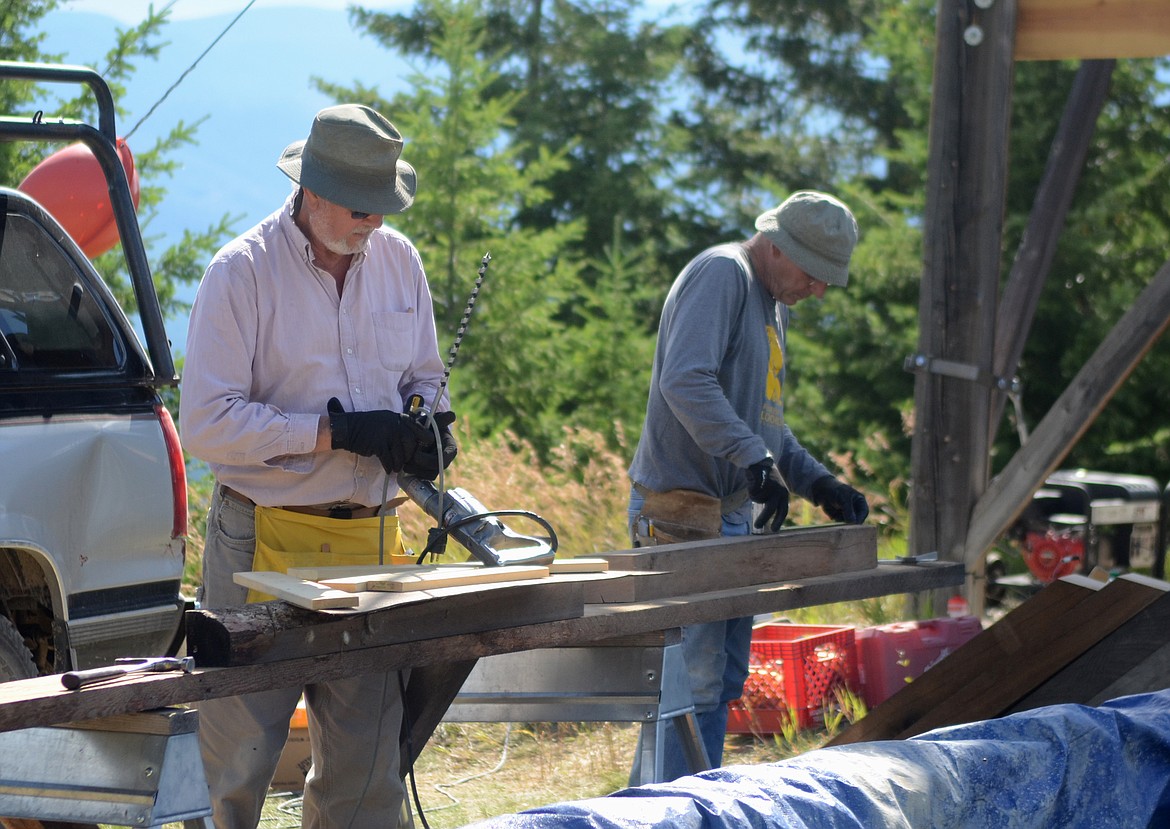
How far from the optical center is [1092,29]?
18.4 feet

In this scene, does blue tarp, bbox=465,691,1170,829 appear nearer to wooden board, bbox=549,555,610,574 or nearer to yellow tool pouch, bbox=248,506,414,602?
wooden board, bbox=549,555,610,574

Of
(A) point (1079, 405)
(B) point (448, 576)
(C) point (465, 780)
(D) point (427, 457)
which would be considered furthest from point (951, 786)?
(A) point (1079, 405)

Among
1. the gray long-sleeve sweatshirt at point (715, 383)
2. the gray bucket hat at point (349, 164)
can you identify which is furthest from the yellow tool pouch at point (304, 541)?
the gray long-sleeve sweatshirt at point (715, 383)

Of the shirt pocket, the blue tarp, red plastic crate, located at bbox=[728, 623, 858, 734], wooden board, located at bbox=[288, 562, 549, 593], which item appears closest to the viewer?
the blue tarp

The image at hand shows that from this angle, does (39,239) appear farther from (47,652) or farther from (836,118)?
(836,118)

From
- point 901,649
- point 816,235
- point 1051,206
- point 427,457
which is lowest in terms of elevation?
point 901,649

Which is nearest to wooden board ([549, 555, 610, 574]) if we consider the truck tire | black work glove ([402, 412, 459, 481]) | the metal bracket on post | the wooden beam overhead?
black work glove ([402, 412, 459, 481])

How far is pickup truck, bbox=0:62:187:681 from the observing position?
3.67 metres

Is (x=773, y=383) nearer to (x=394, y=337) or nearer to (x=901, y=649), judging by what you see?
(x=394, y=337)

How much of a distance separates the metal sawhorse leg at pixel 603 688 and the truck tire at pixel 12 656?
3.92ft

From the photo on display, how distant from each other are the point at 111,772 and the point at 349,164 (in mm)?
1447

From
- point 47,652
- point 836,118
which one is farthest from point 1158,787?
point 836,118

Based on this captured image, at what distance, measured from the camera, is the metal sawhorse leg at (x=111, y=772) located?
2.40 metres

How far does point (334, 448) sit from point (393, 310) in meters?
0.48
